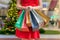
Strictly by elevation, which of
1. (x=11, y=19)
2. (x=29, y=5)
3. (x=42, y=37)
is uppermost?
(x=29, y=5)

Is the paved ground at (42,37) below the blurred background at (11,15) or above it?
below

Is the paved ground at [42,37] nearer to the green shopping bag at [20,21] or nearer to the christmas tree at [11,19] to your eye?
the christmas tree at [11,19]

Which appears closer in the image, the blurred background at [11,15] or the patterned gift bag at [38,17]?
the patterned gift bag at [38,17]

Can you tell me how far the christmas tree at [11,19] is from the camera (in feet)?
7.43

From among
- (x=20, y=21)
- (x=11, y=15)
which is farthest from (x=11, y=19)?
(x=20, y=21)

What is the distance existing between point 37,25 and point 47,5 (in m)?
0.92

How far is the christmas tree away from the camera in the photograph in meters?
2.27

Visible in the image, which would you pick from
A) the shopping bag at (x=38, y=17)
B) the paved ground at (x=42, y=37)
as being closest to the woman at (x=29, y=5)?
the shopping bag at (x=38, y=17)

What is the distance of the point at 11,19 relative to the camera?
2.28 metres

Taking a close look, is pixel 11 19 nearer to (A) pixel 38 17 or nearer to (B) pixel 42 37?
(B) pixel 42 37

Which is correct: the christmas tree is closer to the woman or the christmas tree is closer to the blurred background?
the blurred background

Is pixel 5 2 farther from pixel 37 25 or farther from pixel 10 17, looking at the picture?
pixel 37 25

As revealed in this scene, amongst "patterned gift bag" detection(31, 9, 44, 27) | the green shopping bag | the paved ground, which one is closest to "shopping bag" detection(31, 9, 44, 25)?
"patterned gift bag" detection(31, 9, 44, 27)

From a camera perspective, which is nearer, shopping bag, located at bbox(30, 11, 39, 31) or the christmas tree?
shopping bag, located at bbox(30, 11, 39, 31)
